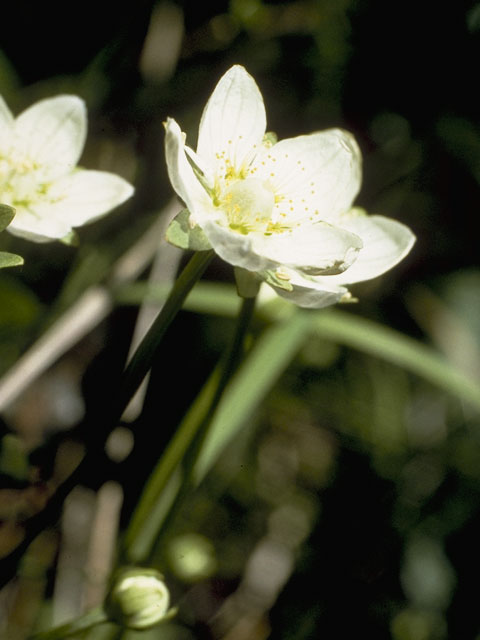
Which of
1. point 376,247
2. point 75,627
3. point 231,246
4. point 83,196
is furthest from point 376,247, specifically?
point 75,627

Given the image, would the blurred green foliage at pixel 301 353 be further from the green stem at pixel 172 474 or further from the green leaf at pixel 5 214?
the green leaf at pixel 5 214

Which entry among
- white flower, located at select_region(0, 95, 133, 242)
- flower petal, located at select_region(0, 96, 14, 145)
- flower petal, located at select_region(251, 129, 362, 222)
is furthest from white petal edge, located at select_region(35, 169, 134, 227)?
flower petal, located at select_region(251, 129, 362, 222)

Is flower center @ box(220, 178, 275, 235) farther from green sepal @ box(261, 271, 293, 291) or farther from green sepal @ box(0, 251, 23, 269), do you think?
green sepal @ box(0, 251, 23, 269)

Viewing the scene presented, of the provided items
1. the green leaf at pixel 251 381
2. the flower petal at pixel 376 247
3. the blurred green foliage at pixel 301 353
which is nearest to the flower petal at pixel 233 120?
the flower petal at pixel 376 247

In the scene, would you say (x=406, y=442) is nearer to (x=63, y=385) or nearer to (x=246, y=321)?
(x=63, y=385)

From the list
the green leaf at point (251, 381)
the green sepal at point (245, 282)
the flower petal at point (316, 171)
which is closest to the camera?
the green sepal at point (245, 282)

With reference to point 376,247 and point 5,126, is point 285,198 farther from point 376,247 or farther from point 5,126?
point 5,126
